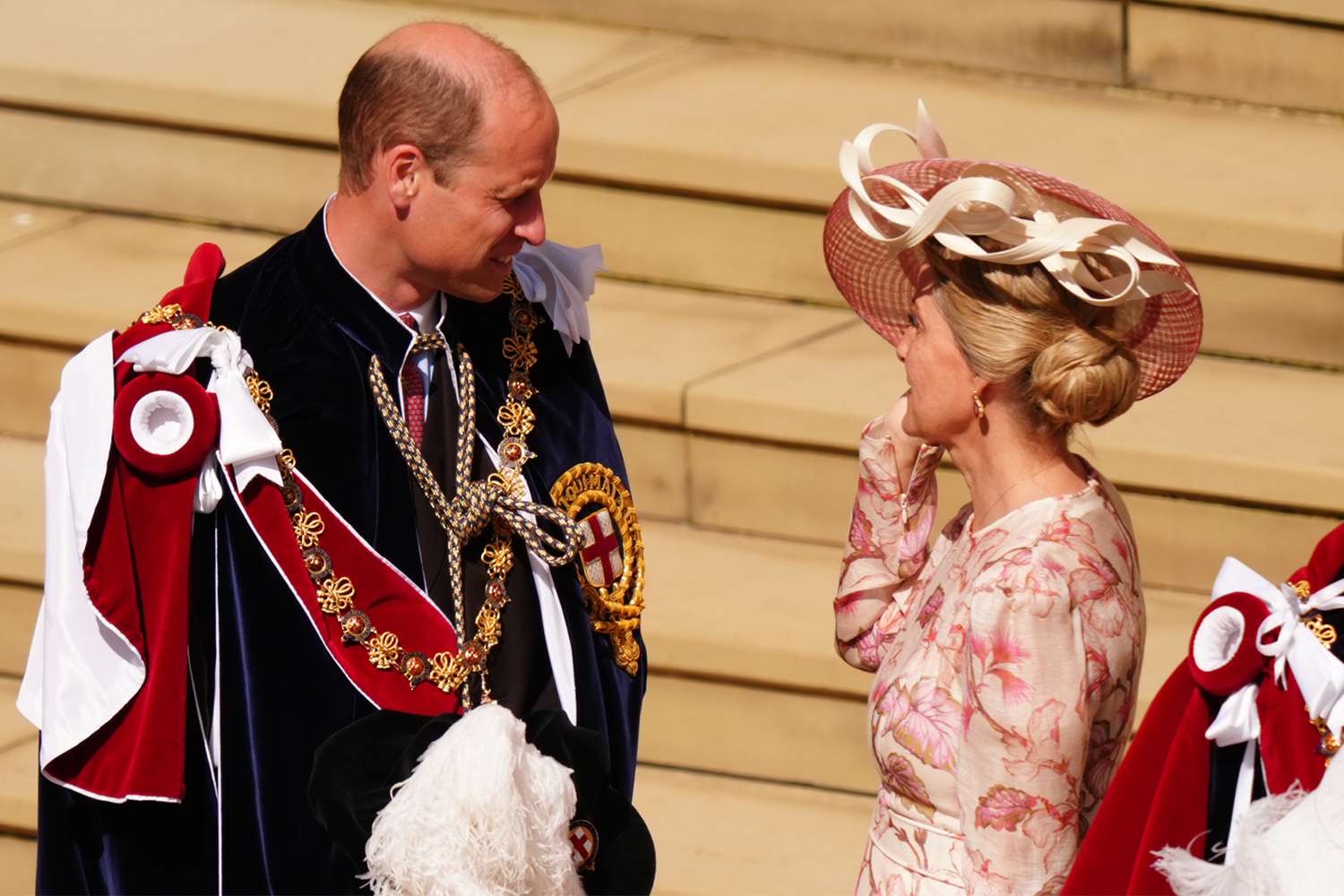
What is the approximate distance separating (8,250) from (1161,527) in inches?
103

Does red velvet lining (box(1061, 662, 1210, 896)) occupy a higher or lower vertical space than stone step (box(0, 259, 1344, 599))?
lower

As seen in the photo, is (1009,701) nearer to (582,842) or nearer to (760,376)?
(582,842)

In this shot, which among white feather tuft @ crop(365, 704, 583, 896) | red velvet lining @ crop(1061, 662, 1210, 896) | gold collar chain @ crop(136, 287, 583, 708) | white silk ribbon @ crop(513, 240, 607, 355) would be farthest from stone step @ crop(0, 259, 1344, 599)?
white feather tuft @ crop(365, 704, 583, 896)

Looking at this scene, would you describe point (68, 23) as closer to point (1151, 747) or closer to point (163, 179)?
point (163, 179)

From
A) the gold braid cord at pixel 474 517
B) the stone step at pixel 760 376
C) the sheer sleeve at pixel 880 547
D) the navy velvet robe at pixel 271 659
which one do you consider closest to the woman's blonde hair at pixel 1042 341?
the sheer sleeve at pixel 880 547

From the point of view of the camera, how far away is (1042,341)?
2.35 m

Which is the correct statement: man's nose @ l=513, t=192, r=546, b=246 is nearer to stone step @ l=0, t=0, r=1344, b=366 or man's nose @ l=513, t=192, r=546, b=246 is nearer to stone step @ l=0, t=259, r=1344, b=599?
stone step @ l=0, t=259, r=1344, b=599

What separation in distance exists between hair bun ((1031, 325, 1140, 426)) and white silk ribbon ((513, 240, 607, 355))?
2.38 ft

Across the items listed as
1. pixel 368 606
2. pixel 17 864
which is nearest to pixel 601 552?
pixel 368 606

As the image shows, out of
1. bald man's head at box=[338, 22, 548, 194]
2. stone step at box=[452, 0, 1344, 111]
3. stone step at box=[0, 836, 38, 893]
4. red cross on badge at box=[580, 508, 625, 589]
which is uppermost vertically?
stone step at box=[452, 0, 1344, 111]

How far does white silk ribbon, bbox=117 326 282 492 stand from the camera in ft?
8.07

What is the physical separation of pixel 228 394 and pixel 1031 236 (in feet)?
3.20

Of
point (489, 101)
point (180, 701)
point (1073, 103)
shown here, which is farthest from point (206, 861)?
point (1073, 103)

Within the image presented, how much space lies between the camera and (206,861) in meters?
2.56
